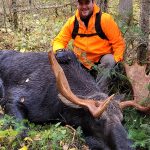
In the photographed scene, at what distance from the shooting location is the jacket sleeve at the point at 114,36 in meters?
8.55

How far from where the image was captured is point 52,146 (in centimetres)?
631

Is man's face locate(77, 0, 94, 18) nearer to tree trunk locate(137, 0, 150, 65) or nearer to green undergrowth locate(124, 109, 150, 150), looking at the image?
tree trunk locate(137, 0, 150, 65)

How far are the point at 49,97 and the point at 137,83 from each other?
1.58m

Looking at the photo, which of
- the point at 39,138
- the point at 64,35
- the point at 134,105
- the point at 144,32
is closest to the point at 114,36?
the point at 144,32

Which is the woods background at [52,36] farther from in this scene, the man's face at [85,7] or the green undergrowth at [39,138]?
the man's face at [85,7]

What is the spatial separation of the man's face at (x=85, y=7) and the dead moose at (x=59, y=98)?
108cm

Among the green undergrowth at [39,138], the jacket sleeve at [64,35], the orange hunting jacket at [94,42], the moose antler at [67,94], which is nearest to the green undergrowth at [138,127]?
the moose antler at [67,94]

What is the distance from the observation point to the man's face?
28.2ft

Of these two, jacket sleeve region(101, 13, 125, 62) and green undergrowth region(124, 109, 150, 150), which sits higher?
jacket sleeve region(101, 13, 125, 62)

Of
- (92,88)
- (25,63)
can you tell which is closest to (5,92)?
(25,63)

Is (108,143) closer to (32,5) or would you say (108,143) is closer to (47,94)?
(47,94)

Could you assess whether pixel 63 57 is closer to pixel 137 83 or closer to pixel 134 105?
pixel 137 83

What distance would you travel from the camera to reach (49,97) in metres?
7.73

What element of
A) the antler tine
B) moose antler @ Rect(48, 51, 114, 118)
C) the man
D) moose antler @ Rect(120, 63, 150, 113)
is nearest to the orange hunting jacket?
the man
